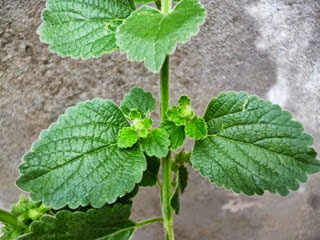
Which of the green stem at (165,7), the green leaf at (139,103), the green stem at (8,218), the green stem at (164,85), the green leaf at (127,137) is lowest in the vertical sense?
the green stem at (8,218)

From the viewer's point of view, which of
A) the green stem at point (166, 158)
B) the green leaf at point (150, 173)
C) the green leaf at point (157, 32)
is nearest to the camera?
the green leaf at point (157, 32)

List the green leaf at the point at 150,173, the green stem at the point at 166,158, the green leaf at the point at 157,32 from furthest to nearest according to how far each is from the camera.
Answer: the green leaf at the point at 150,173
the green stem at the point at 166,158
the green leaf at the point at 157,32

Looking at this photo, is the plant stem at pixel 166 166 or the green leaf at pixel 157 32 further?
A: the plant stem at pixel 166 166

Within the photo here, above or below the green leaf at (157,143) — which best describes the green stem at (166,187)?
below

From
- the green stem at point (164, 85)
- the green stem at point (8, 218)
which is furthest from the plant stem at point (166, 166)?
the green stem at point (8, 218)

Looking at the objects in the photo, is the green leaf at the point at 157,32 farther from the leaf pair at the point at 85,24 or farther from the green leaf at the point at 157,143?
the green leaf at the point at 157,143

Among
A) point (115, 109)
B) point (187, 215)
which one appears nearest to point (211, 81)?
point (187, 215)

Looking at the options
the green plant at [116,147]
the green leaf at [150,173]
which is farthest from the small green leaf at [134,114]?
the green leaf at [150,173]
